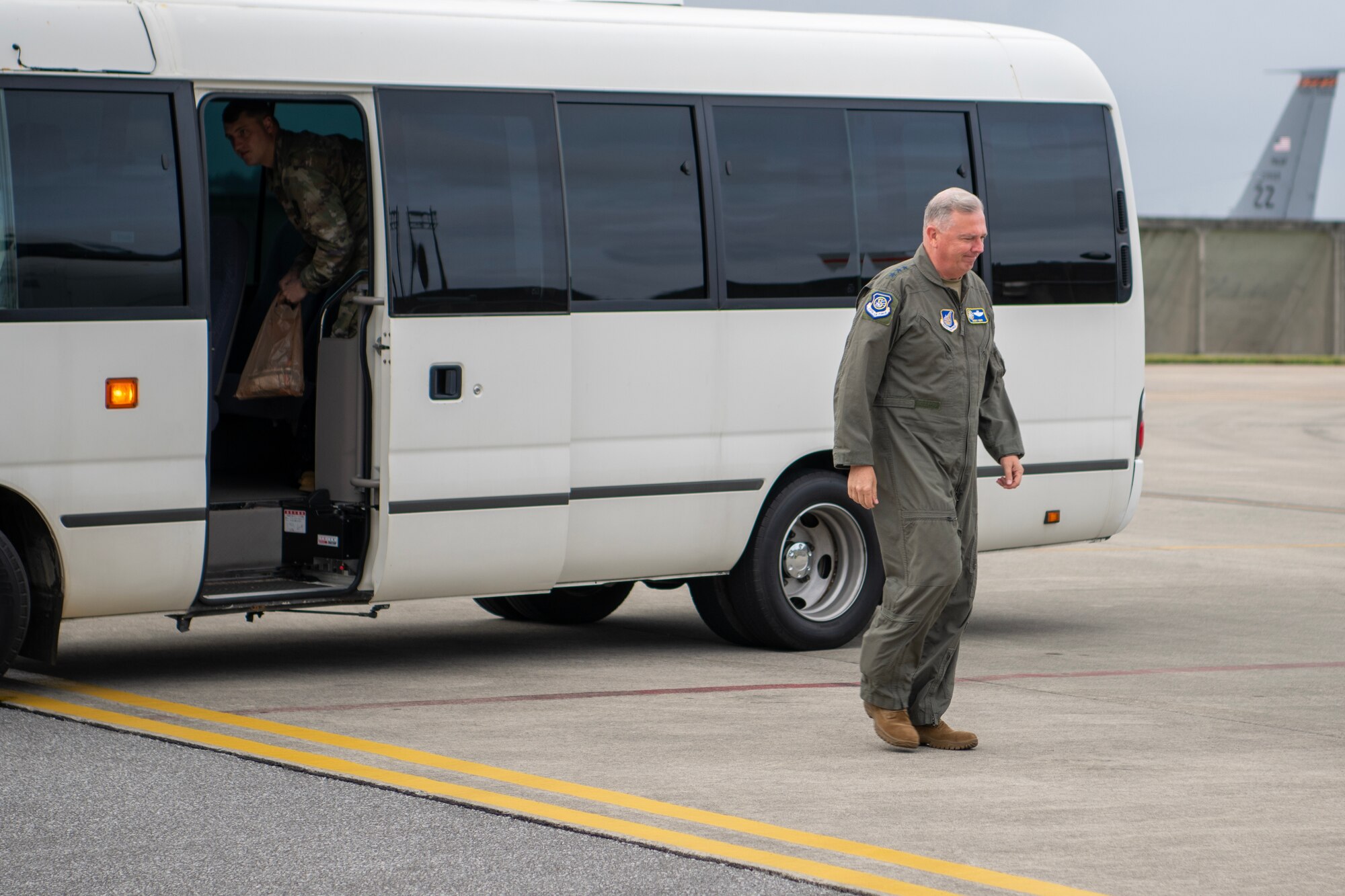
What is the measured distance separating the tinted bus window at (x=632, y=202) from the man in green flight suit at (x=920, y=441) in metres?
2.07

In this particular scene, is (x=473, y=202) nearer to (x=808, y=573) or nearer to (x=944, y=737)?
(x=808, y=573)

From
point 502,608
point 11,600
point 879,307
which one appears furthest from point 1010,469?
point 502,608

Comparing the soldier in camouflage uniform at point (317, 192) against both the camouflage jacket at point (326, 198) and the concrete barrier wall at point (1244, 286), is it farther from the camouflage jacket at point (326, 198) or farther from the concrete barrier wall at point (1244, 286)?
the concrete barrier wall at point (1244, 286)

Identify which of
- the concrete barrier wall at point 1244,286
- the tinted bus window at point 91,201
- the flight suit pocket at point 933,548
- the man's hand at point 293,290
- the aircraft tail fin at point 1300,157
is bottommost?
the flight suit pocket at point 933,548

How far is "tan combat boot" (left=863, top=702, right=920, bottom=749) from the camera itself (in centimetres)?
722

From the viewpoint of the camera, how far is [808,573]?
9898mm

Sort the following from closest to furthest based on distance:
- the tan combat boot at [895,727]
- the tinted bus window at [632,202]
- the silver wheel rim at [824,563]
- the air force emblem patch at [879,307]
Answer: the air force emblem patch at [879,307]
the tan combat boot at [895,727]
the tinted bus window at [632,202]
the silver wheel rim at [824,563]

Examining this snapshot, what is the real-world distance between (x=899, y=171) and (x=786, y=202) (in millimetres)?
691

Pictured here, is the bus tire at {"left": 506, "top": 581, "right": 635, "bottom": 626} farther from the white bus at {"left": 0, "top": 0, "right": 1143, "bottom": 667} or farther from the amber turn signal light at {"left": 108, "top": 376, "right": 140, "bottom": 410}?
the amber turn signal light at {"left": 108, "top": 376, "right": 140, "bottom": 410}

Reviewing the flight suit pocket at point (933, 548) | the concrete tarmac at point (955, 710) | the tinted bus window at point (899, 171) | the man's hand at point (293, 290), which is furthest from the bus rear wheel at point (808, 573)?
the flight suit pocket at point (933, 548)

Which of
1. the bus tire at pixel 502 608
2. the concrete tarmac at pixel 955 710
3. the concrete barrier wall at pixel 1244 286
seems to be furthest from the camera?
the concrete barrier wall at pixel 1244 286

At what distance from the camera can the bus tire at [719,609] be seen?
972cm

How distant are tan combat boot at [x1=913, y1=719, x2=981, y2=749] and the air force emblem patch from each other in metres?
1.49

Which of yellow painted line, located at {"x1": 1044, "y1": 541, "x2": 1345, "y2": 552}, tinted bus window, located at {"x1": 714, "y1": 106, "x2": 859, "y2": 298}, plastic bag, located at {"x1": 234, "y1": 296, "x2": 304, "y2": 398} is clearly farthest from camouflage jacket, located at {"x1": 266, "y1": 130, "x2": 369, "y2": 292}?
yellow painted line, located at {"x1": 1044, "y1": 541, "x2": 1345, "y2": 552}
